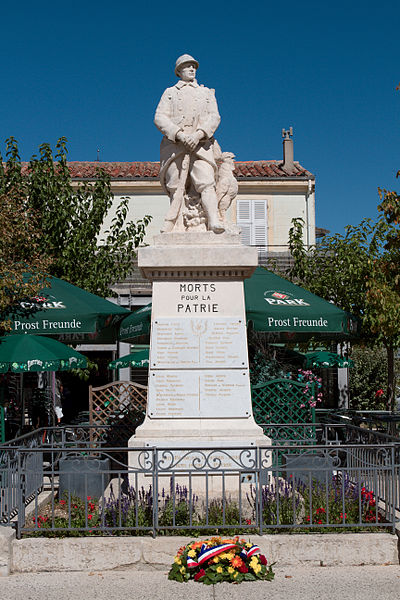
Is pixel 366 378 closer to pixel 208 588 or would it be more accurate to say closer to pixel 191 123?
pixel 191 123

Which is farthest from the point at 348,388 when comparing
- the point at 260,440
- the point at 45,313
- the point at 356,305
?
the point at 260,440

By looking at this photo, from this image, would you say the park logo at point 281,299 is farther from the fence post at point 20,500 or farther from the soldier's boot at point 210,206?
the fence post at point 20,500

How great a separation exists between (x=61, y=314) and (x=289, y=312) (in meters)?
3.21

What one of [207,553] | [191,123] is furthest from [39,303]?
[207,553]

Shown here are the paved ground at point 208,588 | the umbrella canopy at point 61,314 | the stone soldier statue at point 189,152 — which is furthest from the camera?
the umbrella canopy at point 61,314

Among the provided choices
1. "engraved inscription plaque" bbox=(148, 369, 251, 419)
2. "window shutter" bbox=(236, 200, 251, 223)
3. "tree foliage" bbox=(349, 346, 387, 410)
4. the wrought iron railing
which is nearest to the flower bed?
the wrought iron railing

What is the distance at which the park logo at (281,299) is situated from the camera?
32.7 feet

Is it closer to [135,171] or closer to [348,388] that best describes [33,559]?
[348,388]

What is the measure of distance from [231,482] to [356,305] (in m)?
9.41

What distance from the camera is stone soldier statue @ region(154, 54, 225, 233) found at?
299 inches

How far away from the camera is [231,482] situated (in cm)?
691

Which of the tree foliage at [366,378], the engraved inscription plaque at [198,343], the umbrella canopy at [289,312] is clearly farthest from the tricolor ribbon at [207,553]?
the tree foliage at [366,378]

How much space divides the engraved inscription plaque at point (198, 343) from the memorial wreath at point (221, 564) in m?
2.08

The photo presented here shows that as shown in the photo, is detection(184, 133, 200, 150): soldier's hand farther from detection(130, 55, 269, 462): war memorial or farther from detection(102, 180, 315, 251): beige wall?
detection(102, 180, 315, 251): beige wall
